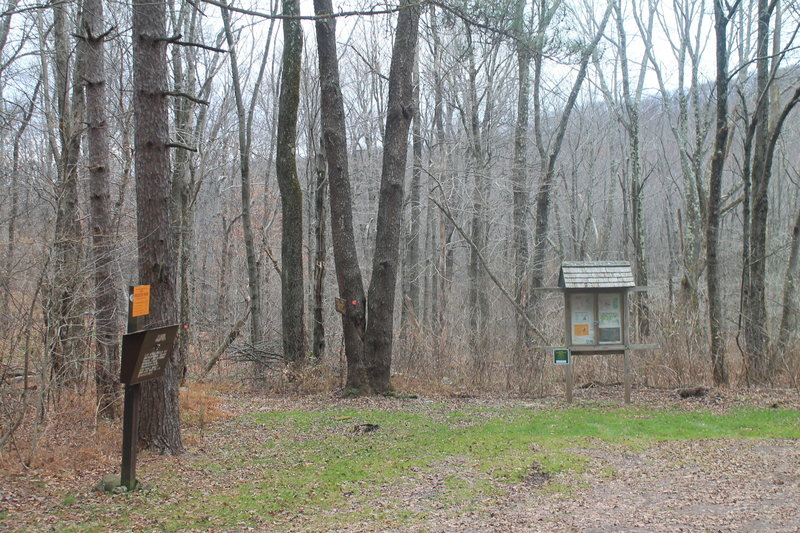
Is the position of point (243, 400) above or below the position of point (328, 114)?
below

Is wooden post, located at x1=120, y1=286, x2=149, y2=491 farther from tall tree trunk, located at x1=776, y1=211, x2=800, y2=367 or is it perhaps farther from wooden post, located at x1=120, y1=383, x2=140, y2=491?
tall tree trunk, located at x1=776, y1=211, x2=800, y2=367

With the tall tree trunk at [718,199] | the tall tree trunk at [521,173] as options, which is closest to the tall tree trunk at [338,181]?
the tall tree trunk at [521,173]

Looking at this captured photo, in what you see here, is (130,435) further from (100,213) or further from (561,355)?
(561,355)

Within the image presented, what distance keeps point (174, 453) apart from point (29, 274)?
7.24 feet

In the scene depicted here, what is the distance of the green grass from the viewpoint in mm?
4992

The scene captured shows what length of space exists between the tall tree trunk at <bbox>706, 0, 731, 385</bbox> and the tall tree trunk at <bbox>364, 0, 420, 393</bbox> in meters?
5.16

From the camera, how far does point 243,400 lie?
10812mm

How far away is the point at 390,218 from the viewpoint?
10.9 m

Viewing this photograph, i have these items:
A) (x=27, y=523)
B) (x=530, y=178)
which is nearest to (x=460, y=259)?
(x=530, y=178)

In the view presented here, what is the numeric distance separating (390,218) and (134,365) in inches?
238

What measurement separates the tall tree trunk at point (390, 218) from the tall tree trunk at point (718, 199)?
5.16 meters

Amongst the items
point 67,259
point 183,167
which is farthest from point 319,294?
point 67,259

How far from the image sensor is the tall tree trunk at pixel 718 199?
10.9m

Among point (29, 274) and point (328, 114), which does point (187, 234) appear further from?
point (29, 274)
